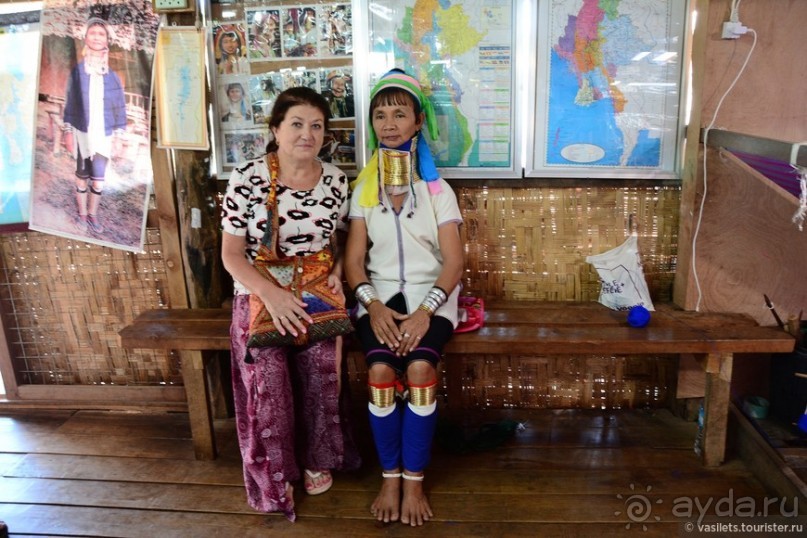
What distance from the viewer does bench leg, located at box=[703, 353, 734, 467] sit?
2507mm

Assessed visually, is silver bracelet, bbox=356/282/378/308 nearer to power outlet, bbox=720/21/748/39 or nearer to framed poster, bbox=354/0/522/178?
framed poster, bbox=354/0/522/178

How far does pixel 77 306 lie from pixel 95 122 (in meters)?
1.05

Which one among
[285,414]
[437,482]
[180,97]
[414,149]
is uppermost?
[180,97]

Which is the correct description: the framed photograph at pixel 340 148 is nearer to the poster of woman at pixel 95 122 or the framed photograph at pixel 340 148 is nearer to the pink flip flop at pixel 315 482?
the poster of woman at pixel 95 122

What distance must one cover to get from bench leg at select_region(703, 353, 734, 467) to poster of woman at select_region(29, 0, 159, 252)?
2.84m

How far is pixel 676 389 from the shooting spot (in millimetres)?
2998

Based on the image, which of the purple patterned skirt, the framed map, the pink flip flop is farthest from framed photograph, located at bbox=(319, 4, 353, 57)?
the pink flip flop

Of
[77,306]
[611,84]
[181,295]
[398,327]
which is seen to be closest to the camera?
[398,327]

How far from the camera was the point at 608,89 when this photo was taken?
280 cm

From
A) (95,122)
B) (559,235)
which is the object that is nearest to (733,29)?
(559,235)

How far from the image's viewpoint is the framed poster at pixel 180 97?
2.82 m

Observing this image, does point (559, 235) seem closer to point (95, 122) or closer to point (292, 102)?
point (292, 102)

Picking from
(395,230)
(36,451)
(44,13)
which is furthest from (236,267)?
(44,13)

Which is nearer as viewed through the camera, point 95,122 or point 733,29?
point 733,29
